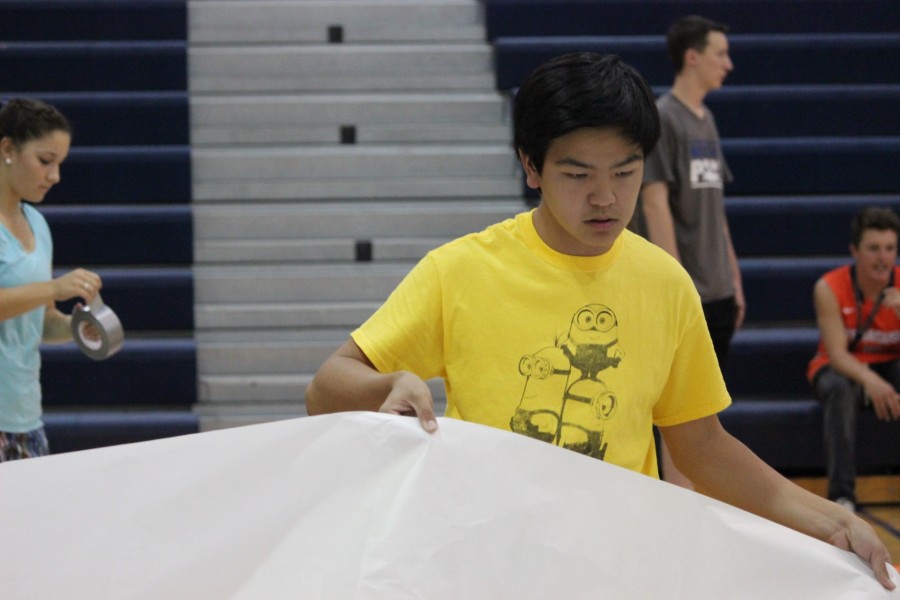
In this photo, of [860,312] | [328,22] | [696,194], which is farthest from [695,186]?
[328,22]

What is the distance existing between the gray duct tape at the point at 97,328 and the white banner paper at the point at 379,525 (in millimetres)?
1452

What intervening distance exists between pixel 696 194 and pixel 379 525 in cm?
262

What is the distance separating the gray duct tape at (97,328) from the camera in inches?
111

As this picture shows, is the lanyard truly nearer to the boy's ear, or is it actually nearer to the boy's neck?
the boy's neck

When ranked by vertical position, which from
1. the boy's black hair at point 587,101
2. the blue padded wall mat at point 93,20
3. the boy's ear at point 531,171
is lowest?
the boy's ear at point 531,171

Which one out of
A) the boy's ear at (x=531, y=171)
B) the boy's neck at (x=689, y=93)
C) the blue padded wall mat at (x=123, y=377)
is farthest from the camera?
the blue padded wall mat at (x=123, y=377)

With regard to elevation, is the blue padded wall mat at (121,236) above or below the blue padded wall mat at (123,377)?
above

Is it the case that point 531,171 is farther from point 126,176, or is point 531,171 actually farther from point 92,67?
point 92,67

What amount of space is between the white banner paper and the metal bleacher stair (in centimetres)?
316

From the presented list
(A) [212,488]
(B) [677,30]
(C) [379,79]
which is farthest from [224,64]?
(A) [212,488]

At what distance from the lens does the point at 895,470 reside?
15.0ft

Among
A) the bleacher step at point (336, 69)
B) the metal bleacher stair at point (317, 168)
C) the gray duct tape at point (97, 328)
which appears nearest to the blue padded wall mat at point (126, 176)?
the metal bleacher stair at point (317, 168)

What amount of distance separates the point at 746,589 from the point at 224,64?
496 cm

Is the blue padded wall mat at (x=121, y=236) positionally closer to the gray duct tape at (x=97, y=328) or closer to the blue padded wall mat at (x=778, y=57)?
the blue padded wall mat at (x=778, y=57)
